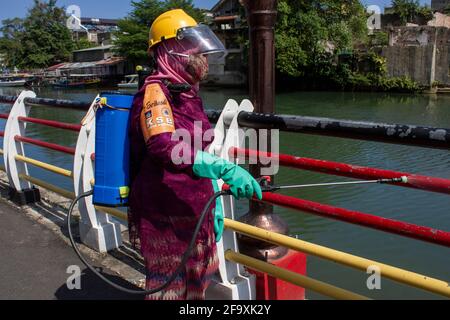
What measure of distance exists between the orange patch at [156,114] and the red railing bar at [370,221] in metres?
0.71

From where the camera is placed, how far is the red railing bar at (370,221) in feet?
5.82

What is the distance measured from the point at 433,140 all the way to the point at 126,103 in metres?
1.31

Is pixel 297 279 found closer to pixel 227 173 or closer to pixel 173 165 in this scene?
pixel 227 173

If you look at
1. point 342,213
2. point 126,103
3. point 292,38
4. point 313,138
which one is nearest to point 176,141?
point 126,103

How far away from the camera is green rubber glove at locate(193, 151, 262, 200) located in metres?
1.81

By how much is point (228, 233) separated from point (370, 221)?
856mm

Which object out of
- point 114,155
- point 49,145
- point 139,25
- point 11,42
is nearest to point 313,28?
point 139,25

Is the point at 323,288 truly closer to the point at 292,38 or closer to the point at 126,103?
the point at 126,103

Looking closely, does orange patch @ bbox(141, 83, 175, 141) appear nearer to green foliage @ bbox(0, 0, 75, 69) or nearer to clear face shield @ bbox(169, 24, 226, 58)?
clear face shield @ bbox(169, 24, 226, 58)

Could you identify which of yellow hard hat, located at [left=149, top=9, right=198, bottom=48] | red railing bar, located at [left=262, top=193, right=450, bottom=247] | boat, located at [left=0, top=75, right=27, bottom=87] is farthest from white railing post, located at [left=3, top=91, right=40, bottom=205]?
boat, located at [left=0, top=75, right=27, bottom=87]

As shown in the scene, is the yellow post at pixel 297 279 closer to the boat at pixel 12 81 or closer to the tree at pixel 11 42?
the boat at pixel 12 81

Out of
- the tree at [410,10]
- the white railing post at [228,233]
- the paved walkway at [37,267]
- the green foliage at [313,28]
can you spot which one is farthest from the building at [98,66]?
the white railing post at [228,233]

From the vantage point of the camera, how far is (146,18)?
4972 cm

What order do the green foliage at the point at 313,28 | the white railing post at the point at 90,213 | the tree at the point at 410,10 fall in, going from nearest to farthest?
the white railing post at the point at 90,213
the green foliage at the point at 313,28
the tree at the point at 410,10
